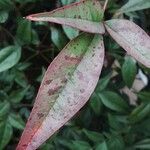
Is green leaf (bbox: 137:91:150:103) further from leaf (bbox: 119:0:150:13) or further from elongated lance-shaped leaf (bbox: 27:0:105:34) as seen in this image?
elongated lance-shaped leaf (bbox: 27:0:105:34)

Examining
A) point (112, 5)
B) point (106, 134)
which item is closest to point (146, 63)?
point (112, 5)

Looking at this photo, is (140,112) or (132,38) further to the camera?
(140,112)

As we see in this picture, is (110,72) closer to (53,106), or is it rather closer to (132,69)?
(132,69)

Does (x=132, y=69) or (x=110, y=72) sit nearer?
(x=132, y=69)

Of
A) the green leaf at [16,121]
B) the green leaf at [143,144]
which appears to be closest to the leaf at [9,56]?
the green leaf at [16,121]

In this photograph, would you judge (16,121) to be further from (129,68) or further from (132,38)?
(132,38)

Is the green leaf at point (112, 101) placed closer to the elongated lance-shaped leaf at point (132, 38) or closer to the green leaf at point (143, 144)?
the green leaf at point (143, 144)

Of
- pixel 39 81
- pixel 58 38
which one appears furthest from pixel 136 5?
pixel 39 81
